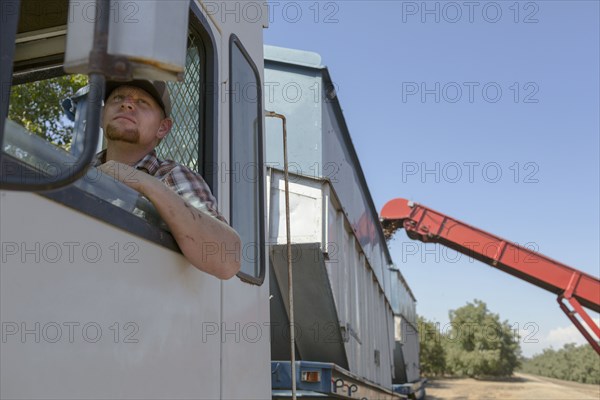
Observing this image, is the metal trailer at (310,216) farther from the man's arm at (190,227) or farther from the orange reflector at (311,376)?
the man's arm at (190,227)

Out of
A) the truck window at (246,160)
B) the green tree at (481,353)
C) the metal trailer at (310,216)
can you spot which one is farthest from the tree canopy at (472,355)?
the truck window at (246,160)

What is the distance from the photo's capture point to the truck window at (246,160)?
2.02 m

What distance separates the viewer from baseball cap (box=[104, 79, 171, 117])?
1.75m

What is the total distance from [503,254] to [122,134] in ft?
46.4

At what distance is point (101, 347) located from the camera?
4.04 ft

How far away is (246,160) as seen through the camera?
7.03 feet

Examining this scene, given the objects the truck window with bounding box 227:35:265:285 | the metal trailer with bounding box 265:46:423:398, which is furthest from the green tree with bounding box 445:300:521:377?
the truck window with bounding box 227:35:265:285

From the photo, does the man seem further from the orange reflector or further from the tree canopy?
the tree canopy

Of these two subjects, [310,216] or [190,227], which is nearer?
[190,227]

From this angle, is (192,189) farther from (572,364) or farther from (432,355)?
(572,364)

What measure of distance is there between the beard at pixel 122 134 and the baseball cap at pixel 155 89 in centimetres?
11

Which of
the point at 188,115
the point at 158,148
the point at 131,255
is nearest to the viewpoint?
the point at 131,255

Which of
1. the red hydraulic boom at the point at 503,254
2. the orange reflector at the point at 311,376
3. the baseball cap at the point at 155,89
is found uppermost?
the red hydraulic boom at the point at 503,254

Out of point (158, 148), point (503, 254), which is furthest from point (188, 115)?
point (503, 254)
